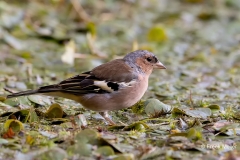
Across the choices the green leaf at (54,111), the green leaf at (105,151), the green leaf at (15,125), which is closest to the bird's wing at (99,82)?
the green leaf at (54,111)

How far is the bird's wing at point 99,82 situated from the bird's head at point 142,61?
0.36 metres

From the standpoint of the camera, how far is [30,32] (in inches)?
475

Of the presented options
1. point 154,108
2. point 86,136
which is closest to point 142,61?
point 154,108

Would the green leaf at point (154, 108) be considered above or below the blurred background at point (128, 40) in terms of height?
below

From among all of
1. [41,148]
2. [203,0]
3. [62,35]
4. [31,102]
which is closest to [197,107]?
[31,102]

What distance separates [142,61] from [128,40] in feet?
15.8

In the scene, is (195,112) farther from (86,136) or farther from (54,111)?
(86,136)

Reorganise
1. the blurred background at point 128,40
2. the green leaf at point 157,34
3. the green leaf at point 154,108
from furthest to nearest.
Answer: the green leaf at point 157,34, the blurred background at point 128,40, the green leaf at point 154,108

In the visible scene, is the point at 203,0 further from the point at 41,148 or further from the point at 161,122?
the point at 41,148

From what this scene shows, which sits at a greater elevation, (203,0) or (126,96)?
(203,0)

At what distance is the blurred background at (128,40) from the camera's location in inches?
378

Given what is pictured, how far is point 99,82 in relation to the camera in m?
7.14

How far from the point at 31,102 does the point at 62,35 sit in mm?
4589

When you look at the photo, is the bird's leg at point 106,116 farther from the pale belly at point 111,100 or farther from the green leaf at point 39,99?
the green leaf at point 39,99
